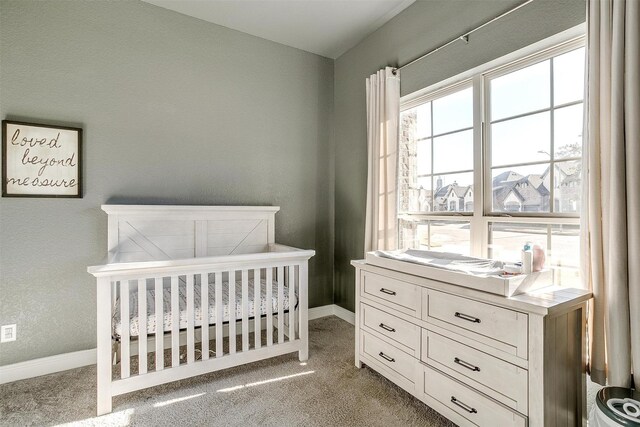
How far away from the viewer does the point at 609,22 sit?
137cm

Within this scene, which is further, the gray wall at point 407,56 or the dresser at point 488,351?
the gray wall at point 407,56

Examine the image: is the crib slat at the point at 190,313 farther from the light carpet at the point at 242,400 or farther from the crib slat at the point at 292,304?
A: the crib slat at the point at 292,304

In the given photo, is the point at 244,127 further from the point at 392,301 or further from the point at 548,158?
the point at 548,158

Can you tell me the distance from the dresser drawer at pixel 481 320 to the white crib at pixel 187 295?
0.98 metres

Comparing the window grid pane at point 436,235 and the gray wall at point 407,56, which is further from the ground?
the gray wall at point 407,56

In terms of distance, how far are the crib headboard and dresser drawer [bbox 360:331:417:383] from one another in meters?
1.26

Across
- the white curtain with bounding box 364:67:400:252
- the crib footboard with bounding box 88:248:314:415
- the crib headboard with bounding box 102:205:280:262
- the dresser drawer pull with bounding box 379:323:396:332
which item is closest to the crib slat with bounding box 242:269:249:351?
the crib footboard with bounding box 88:248:314:415

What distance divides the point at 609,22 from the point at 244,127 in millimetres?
2467

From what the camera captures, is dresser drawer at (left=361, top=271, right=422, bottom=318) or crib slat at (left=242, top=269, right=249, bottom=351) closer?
dresser drawer at (left=361, top=271, right=422, bottom=318)

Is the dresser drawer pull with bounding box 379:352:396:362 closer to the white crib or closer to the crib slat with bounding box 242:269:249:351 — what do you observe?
the white crib

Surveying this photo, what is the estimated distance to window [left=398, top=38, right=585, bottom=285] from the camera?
1644mm

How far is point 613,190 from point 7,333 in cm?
343

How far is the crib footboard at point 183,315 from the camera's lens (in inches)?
67.9

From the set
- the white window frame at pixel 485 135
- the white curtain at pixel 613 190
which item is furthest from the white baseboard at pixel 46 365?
the white curtain at pixel 613 190
